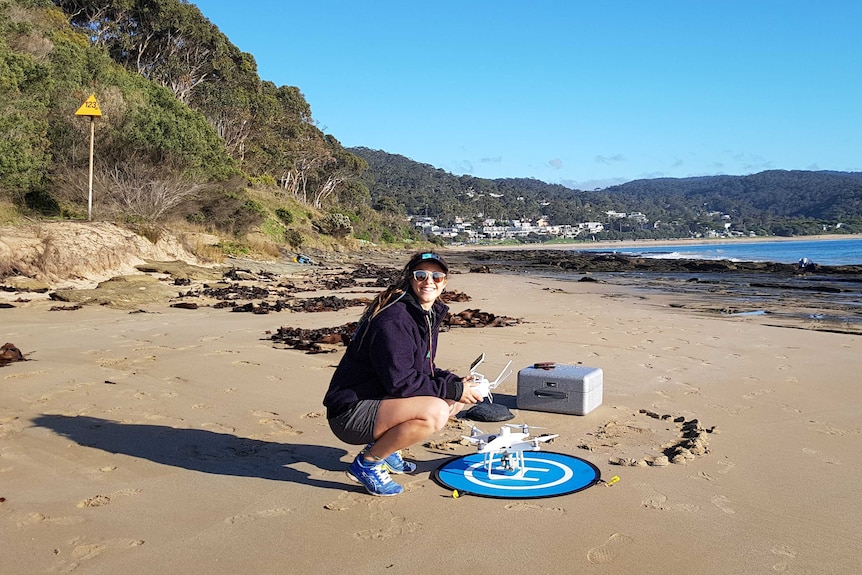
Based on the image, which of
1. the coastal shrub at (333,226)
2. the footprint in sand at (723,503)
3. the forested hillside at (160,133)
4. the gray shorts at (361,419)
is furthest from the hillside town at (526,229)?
the footprint in sand at (723,503)

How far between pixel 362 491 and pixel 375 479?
15 centimetres

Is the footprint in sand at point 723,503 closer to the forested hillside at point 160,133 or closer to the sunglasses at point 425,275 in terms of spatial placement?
the sunglasses at point 425,275

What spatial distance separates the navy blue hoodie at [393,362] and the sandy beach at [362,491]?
1.80ft

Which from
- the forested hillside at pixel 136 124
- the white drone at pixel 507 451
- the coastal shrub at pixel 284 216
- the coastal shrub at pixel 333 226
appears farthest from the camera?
the coastal shrub at pixel 333 226

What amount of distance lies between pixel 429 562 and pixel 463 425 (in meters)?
2.23

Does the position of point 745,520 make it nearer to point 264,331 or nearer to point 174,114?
point 264,331

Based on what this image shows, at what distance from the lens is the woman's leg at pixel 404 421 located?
3754mm

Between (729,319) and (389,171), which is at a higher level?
(389,171)

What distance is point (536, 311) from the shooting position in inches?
496

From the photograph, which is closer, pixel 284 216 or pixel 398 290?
pixel 398 290

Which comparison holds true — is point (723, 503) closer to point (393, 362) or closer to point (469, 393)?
point (469, 393)

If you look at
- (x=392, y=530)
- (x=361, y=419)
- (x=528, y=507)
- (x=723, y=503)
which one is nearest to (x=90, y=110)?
(x=361, y=419)

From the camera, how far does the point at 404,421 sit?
376cm

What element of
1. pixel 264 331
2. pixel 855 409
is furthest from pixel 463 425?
pixel 264 331
